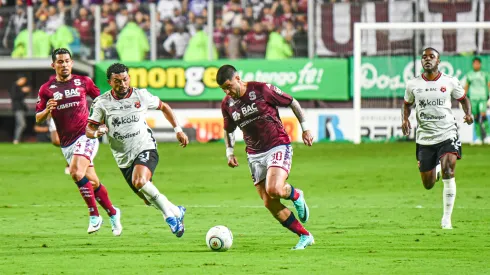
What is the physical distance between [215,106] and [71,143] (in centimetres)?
1771

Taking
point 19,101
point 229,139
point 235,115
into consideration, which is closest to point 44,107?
point 229,139

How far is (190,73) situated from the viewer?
31.5 metres

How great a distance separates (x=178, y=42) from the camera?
30703 millimetres

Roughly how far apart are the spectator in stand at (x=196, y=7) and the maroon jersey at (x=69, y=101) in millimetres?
16695

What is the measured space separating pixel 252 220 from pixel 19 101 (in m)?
18.8

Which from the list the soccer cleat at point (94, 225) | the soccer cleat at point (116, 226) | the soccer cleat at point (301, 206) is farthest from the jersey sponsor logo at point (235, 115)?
the soccer cleat at point (94, 225)

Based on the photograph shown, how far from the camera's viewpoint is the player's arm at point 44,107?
12984 mm

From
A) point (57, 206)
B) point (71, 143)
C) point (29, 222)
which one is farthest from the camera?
point (57, 206)

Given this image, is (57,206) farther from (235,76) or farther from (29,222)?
(235,76)

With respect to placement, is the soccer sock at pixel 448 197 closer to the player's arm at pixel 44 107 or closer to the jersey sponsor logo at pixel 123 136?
the jersey sponsor logo at pixel 123 136

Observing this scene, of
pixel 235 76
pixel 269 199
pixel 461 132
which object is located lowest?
pixel 461 132

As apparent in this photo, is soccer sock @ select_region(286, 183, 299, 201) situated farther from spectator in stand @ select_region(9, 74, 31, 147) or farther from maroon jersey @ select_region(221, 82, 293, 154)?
spectator in stand @ select_region(9, 74, 31, 147)

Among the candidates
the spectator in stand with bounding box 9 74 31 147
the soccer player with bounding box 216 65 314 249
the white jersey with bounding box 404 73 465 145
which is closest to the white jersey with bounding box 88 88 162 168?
the soccer player with bounding box 216 65 314 249

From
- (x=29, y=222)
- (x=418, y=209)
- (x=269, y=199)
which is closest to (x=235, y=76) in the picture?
(x=269, y=199)
